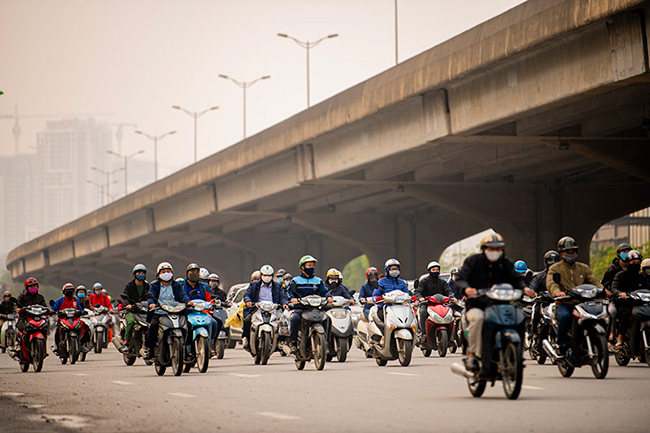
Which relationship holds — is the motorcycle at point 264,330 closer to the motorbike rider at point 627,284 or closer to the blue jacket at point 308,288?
the blue jacket at point 308,288

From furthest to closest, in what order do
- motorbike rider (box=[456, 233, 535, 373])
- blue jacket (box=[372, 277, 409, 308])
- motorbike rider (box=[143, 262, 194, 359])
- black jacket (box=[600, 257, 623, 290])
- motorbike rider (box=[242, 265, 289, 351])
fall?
motorbike rider (box=[242, 265, 289, 351]) → blue jacket (box=[372, 277, 409, 308]) → black jacket (box=[600, 257, 623, 290]) → motorbike rider (box=[143, 262, 194, 359]) → motorbike rider (box=[456, 233, 535, 373])

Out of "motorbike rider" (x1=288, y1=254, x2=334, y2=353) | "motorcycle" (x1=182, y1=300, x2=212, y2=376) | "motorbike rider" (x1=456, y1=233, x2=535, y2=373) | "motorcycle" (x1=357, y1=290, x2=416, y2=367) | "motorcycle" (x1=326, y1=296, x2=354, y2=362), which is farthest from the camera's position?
"motorcycle" (x1=326, y1=296, x2=354, y2=362)

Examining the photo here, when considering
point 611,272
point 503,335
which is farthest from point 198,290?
point 503,335

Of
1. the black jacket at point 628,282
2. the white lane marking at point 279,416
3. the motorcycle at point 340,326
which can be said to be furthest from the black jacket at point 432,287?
the white lane marking at point 279,416

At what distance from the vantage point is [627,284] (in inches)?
734

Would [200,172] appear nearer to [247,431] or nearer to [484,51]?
[484,51]

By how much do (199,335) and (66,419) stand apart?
6864 mm

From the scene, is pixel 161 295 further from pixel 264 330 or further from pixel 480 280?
pixel 480 280

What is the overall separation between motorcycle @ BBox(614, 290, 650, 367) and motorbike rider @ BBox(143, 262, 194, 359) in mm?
6325

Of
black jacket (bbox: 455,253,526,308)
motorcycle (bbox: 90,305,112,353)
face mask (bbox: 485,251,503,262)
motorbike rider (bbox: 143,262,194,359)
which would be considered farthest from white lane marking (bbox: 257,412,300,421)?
motorcycle (bbox: 90,305,112,353)

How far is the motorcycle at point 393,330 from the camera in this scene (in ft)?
67.6

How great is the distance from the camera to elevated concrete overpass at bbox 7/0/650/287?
25.2 meters

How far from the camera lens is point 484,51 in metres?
27.5

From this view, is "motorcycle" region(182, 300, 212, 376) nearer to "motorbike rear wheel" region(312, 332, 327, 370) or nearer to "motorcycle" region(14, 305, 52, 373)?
"motorbike rear wheel" region(312, 332, 327, 370)
